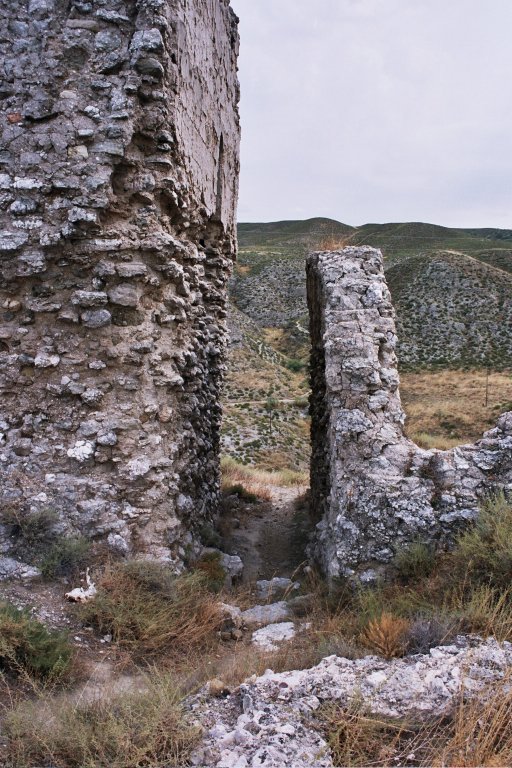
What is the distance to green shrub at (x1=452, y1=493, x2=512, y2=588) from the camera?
400 cm

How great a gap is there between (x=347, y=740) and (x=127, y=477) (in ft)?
10.0

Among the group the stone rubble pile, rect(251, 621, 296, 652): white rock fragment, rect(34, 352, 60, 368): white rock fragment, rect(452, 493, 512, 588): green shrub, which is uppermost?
rect(34, 352, 60, 368): white rock fragment

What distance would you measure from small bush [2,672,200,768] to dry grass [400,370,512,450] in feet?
47.1

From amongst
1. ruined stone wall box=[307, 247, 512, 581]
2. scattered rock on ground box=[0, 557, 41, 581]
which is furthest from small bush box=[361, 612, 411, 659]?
scattered rock on ground box=[0, 557, 41, 581]

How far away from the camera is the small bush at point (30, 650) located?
11.2ft

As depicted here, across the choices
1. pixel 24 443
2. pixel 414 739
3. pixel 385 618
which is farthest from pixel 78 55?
pixel 414 739

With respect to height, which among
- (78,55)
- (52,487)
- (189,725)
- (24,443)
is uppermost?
(78,55)

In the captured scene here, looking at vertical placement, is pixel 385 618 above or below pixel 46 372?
below

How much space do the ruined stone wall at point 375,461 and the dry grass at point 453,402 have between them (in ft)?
37.0

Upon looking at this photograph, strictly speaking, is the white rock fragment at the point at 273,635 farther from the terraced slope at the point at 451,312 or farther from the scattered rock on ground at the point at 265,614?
the terraced slope at the point at 451,312

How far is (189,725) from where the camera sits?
2760mm

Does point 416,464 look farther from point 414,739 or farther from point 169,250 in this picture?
point 169,250

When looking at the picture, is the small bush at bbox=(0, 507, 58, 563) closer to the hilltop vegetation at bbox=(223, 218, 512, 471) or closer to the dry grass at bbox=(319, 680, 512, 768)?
the dry grass at bbox=(319, 680, 512, 768)

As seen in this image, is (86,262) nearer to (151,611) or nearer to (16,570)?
(16,570)
